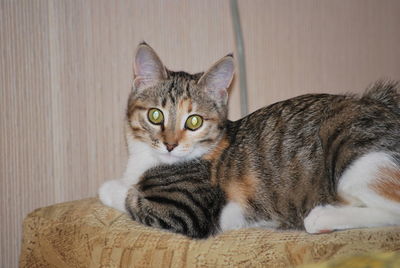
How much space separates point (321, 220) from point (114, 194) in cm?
74

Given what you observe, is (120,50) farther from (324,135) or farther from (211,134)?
(324,135)

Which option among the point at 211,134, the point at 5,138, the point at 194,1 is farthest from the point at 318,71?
the point at 5,138

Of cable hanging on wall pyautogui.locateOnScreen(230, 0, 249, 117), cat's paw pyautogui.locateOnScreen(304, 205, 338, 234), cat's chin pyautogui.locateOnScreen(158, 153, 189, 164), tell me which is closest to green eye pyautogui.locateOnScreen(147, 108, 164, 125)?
cat's chin pyautogui.locateOnScreen(158, 153, 189, 164)

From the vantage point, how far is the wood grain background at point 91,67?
72.1 inches

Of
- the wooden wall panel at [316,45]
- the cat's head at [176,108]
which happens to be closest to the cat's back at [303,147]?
the cat's head at [176,108]

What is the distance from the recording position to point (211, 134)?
62.1 inches

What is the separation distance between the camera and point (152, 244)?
1226mm

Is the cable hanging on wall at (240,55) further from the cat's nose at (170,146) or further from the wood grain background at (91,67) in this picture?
the cat's nose at (170,146)

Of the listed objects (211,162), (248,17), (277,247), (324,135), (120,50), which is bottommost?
(277,247)

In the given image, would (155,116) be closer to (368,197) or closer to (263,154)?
(263,154)

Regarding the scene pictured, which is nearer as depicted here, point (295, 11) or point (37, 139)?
point (37, 139)

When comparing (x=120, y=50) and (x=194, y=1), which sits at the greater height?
(x=194, y=1)

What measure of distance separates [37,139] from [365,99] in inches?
55.4

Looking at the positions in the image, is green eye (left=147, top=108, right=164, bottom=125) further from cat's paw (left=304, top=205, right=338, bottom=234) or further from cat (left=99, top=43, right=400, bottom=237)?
cat's paw (left=304, top=205, right=338, bottom=234)
